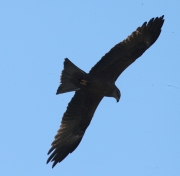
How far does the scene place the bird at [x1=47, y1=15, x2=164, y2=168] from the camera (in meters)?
14.5

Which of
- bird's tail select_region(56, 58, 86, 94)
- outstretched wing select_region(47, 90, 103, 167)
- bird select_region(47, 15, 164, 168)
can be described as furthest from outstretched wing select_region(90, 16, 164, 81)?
outstretched wing select_region(47, 90, 103, 167)

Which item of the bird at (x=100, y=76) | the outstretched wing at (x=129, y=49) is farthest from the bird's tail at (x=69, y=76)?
the outstretched wing at (x=129, y=49)

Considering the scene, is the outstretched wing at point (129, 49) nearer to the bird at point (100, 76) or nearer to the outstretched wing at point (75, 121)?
the bird at point (100, 76)

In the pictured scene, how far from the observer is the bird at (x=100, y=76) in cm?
1448

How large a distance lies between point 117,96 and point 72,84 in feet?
3.35

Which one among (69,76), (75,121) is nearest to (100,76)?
(69,76)

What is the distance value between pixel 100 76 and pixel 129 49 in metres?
0.85

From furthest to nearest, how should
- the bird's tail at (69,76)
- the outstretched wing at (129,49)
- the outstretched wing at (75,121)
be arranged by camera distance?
1. the outstretched wing at (75,121)
2. the outstretched wing at (129,49)
3. the bird's tail at (69,76)

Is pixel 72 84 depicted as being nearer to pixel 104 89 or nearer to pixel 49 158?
pixel 104 89

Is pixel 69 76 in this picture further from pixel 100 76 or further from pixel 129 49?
pixel 129 49

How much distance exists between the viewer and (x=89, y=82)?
1461 centimetres

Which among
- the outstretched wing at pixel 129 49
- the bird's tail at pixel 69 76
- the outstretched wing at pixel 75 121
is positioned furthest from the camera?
the outstretched wing at pixel 75 121

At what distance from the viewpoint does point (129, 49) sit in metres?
14.6

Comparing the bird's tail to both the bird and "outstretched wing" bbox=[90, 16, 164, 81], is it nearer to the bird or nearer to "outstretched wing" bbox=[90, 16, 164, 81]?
the bird
